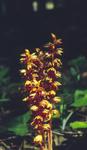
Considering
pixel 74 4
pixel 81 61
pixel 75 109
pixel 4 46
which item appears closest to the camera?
pixel 75 109

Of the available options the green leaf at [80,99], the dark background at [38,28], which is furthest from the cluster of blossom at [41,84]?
the dark background at [38,28]

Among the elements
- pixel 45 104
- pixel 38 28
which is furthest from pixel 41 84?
pixel 38 28

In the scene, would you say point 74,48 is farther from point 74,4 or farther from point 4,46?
point 74,4

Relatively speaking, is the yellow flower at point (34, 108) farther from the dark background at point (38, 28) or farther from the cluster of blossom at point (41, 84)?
the dark background at point (38, 28)

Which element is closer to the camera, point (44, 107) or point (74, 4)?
point (44, 107)

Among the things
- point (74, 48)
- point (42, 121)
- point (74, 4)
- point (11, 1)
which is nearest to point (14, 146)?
point (42, 121)

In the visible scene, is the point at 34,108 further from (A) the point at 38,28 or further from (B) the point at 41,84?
(A) the point at 38,28
